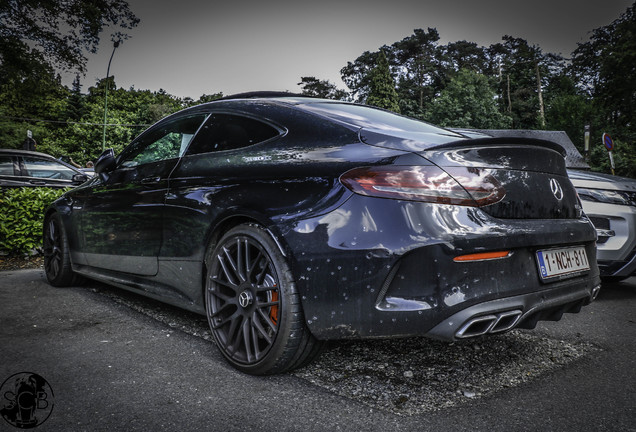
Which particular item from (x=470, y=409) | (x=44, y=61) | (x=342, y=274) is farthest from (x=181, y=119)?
(x=44, y=61)

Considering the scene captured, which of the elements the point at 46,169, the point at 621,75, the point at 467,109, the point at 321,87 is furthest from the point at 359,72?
the point at 46,169

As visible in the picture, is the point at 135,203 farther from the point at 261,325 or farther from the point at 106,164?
the point at 261,325

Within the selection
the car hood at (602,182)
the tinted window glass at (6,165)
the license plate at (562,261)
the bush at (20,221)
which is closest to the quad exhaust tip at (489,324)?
the license plate at (562,261)

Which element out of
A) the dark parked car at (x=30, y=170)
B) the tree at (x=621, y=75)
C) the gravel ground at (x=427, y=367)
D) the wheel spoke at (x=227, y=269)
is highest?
the tree at (x=621, y=75)

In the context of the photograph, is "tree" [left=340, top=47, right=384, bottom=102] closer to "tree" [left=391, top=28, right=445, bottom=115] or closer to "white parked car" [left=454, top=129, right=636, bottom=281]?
"tree" [left=391, top=28, right=445, bottom=115]

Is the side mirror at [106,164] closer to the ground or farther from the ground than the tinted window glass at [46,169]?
closer to the ground

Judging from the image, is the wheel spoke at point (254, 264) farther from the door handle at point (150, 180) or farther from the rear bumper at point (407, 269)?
the door handle at point (150, 180)

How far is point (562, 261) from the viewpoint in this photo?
7.59ft

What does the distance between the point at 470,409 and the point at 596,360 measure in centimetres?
117

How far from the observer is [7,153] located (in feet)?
28.9

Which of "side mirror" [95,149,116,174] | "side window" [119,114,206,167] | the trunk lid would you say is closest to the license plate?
the trunk lid

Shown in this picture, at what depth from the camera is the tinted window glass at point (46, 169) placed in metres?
9.03

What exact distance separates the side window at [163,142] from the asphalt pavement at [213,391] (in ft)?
3.85

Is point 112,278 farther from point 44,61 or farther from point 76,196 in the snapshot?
point 44,61
